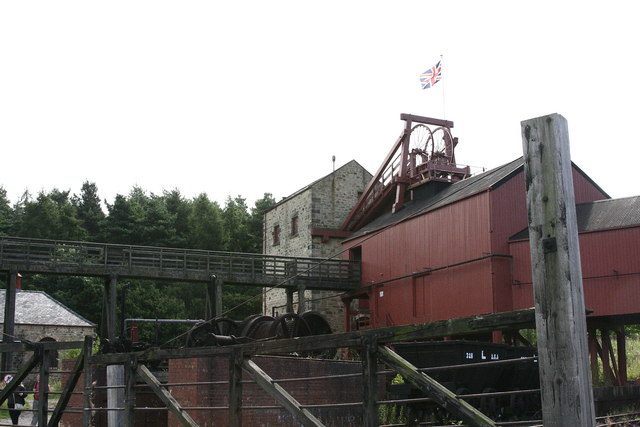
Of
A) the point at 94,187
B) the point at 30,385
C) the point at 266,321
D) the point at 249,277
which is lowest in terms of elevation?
the point at 30,385

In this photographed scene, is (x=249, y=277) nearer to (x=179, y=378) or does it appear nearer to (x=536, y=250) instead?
(x=179, y=378)

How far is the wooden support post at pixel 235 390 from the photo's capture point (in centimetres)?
576

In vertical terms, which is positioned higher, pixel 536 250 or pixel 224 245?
pixel 224 245

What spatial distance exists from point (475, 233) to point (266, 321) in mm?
7108

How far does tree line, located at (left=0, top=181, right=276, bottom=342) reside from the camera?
157 feet

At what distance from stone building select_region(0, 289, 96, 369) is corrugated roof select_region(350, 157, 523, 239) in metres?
14.9

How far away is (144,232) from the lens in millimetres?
55375

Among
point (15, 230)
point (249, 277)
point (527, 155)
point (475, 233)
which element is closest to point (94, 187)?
point (15, 230)

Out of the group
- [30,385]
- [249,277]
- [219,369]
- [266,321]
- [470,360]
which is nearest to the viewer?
[219,369]

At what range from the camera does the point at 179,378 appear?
11820 mm

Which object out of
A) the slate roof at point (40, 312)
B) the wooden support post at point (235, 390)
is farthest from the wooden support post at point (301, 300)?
the wooden support post at point (235, 390)

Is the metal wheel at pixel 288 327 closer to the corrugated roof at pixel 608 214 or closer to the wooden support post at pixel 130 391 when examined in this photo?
the corrugated roof at pixel 608 214

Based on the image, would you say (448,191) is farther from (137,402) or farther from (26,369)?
(26,369)

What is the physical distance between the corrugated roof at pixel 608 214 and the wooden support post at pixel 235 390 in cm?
1496
